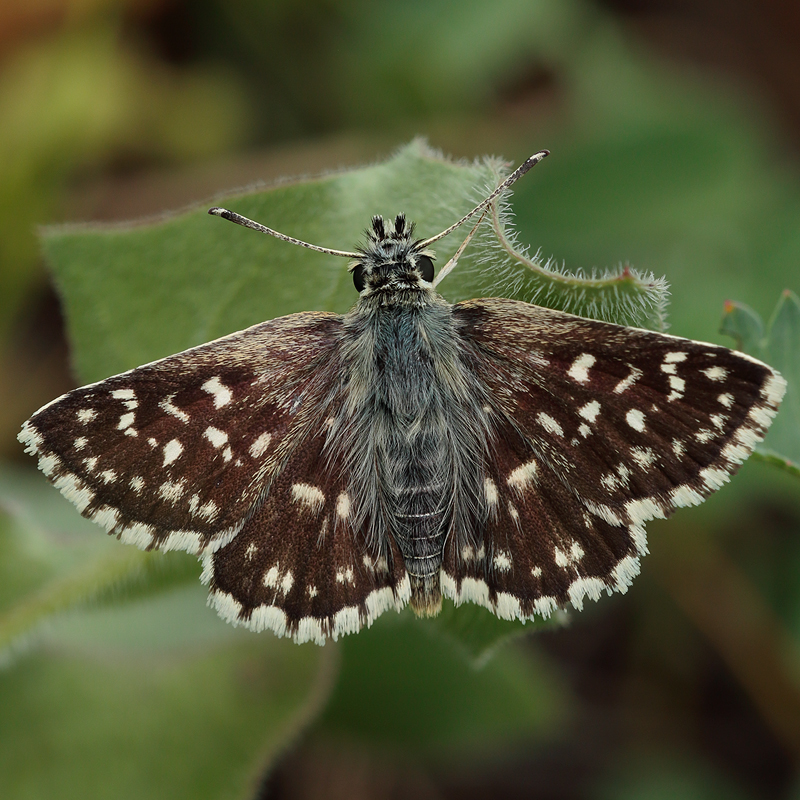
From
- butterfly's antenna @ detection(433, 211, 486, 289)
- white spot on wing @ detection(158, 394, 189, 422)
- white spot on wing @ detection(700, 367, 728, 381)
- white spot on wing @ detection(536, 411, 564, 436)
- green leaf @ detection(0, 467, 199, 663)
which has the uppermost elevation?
butterfly's antenna @ detection(433, 211, 486, 289)

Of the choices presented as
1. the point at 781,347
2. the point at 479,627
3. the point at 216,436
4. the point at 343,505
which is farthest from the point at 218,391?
the point at 781,347

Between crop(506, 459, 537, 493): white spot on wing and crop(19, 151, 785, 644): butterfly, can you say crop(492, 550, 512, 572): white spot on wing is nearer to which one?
crop(19, 151, 785, 644): butterfly

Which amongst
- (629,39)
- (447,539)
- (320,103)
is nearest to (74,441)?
(447,539)

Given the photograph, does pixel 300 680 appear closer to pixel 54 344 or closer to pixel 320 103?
pixel 54 344

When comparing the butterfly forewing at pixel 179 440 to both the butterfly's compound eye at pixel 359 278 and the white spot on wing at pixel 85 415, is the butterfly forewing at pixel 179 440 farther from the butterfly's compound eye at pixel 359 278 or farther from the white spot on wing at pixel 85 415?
the butterfly's compound eye at pixel 359 278

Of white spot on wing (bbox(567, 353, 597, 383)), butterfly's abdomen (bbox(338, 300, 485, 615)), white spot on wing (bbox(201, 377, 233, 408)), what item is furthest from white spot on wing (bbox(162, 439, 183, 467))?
white spot on wing (bbox(567, 353, 597, 383))

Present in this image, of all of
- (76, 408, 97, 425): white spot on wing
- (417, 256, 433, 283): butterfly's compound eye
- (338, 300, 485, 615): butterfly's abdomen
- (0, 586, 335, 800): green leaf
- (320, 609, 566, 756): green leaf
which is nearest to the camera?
(76, 408, 97, 425): white spot on wing
